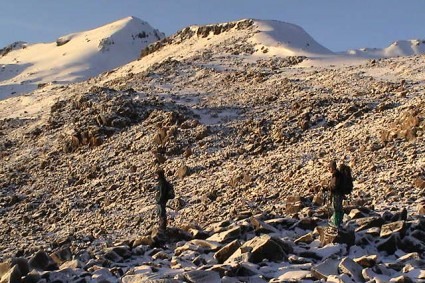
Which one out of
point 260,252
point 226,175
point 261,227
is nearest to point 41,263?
point 260,252

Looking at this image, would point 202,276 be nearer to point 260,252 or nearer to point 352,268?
point 260,252

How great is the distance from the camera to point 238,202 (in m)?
17.0

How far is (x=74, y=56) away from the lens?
78375mm

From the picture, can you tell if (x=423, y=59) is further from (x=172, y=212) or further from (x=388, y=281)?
(x=388, y=281)

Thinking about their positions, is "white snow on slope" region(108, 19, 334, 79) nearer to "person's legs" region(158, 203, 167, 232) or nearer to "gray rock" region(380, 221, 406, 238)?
"person's legs" region(158, 203, 167, 232)

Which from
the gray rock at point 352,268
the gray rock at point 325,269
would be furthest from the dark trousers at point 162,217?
Result: the gray rock at point 352,268

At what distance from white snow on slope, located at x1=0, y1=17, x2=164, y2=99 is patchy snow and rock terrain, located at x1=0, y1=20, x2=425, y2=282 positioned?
1156 inches

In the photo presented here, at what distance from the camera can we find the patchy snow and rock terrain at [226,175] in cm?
907

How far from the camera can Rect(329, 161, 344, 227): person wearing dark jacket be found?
10.0m

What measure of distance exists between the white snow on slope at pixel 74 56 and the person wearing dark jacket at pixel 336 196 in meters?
56.9

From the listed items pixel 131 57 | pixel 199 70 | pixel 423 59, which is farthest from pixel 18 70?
pixel 423 59

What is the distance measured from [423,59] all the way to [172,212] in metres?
20.5

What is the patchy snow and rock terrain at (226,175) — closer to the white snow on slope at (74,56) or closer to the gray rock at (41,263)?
the gray rock at (41,263)

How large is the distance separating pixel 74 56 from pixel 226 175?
210ft
